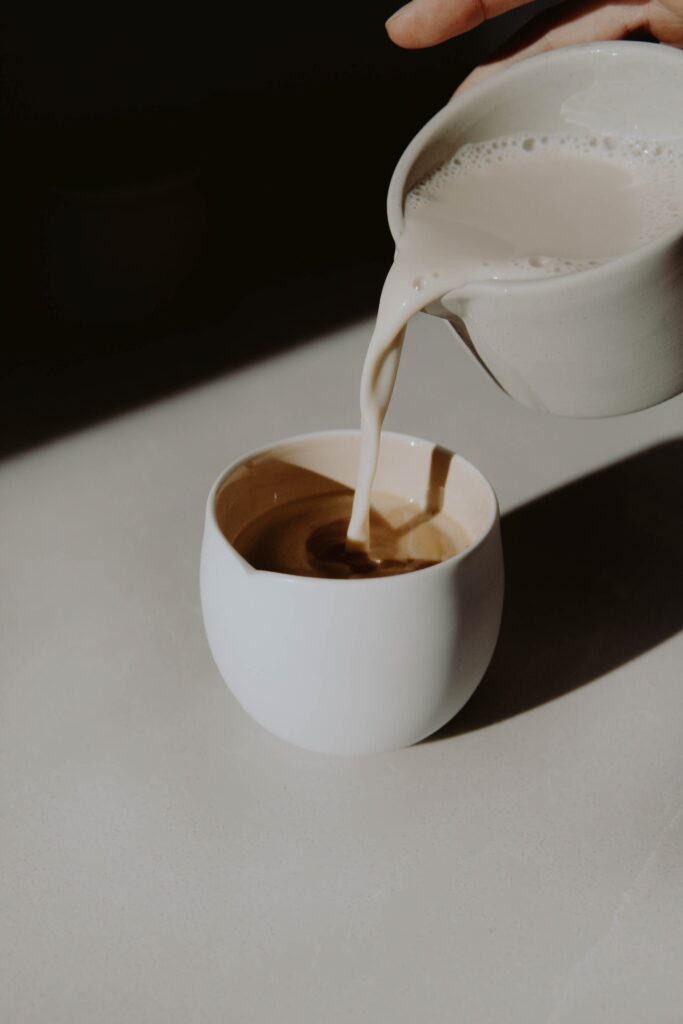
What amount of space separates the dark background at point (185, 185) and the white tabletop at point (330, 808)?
11.2 inches

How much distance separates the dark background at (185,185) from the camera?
103cm

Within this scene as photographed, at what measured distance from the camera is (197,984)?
474 millimetres

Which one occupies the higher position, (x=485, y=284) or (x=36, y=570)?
(x=485, y=284)

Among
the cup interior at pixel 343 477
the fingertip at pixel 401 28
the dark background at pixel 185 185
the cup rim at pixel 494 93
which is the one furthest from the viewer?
the dark background at pixel 185 185

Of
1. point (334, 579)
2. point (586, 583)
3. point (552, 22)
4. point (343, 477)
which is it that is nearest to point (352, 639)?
point (334, 579)

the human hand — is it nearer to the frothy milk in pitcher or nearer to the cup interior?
the frothy milk in pitcher

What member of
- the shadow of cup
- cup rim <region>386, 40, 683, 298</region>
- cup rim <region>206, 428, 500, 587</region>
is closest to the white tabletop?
the shadow of cup

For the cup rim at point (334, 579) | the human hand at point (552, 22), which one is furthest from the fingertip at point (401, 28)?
the cup rim at point (334, 579)

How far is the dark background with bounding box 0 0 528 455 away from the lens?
3.37 ft

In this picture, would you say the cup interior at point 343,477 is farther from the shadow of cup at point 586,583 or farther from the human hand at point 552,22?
the human hand at point 552,22

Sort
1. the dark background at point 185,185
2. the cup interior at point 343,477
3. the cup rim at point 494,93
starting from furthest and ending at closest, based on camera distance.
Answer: the dark background at point 185,185
the cup interior at point 343,477
the cup rim at point 494,93

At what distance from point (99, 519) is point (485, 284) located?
1.37 feet

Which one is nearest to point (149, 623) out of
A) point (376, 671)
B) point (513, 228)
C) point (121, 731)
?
point (121, 731)

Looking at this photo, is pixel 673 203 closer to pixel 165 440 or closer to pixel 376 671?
pixel 376 671
